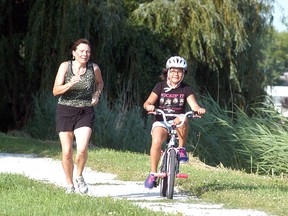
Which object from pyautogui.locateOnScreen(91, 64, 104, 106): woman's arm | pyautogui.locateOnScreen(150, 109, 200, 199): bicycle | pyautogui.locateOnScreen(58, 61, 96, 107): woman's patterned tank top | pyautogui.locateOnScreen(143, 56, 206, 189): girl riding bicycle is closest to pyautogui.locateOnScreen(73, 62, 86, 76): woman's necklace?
pyautogui.locateOnScreen(58, 61, 96, 107): woman's patterned tank top

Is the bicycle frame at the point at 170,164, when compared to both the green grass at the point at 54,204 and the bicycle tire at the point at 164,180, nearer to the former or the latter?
the bicycle tire at the point at 164,180

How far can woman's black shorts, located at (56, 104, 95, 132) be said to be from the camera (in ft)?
33.9

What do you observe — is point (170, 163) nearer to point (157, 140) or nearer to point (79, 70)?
point (157, 140)

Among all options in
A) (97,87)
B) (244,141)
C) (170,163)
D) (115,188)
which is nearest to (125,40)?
(244,141)

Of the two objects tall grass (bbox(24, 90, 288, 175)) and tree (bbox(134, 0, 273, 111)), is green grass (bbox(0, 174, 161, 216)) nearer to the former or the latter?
tall grass (bbox(24, 90, 288, 175))

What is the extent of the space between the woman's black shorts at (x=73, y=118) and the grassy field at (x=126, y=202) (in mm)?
790

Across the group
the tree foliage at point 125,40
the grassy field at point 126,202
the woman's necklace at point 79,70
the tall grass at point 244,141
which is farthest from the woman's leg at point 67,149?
the tree foliage at point 125,40

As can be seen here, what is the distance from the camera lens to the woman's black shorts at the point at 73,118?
33.9 ft

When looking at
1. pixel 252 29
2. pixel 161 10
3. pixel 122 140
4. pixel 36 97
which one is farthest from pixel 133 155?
pixel 252 29

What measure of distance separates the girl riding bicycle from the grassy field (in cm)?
73

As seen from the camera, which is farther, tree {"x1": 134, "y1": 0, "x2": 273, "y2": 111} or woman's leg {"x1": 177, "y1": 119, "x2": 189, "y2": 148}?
tree {"x1": 134, "y1": 0, "x2": 273, "y2": 111}

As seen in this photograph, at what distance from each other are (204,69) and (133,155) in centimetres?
1036

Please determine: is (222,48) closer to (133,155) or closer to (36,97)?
(36,97)

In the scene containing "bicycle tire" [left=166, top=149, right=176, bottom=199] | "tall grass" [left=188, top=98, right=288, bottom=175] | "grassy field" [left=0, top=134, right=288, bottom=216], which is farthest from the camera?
"tall grass" [left=188, top=98, right=288, bottom=175]
